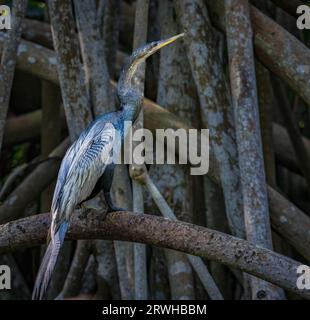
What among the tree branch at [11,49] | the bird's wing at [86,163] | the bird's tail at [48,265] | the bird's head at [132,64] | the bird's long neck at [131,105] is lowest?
the bird's tail at [48,265]

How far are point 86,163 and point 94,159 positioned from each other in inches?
1.9

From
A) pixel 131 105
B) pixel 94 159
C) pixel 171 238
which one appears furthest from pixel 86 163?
pixel 171 238

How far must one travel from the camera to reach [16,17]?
17.2 feet

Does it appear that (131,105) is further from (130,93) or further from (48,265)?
(48,265)

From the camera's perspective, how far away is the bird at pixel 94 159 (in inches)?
162

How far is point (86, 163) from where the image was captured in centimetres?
440

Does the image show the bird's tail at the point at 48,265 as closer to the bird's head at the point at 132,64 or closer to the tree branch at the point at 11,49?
the bird's head at the point at 132,64

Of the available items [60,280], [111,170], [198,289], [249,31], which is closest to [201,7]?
[249,31]

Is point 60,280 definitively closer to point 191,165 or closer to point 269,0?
point 191,165

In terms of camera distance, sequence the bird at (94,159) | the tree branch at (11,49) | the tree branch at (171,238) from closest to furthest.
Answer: the tree branch at (171,238)
the bird at (94,159)
the tree branch at (11,49)

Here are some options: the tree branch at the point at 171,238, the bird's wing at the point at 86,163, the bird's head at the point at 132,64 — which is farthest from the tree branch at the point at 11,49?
the tree branch at the point at 171,238

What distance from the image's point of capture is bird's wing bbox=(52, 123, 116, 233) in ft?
14.1

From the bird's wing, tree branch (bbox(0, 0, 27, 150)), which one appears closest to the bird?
the bird's wing
